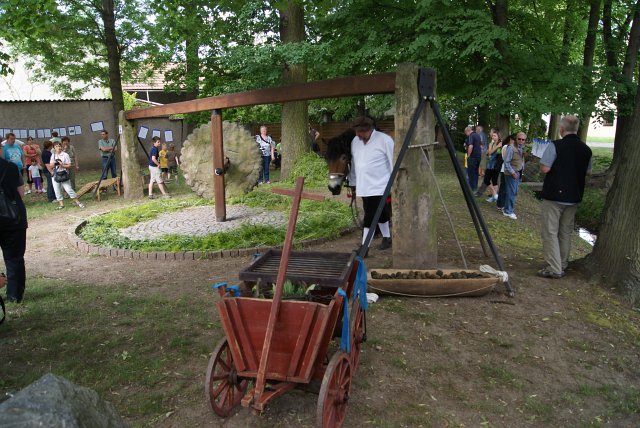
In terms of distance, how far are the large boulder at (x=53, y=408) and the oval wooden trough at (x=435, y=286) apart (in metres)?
3.74

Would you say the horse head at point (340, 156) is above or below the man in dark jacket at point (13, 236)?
above

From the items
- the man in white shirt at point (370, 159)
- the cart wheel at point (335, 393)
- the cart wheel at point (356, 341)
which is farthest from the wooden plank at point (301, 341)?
the man in white shirt at point (370, 159)

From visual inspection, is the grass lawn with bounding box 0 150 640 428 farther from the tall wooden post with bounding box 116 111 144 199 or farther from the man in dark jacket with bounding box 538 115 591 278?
the tall wooden post with bounding box 116 111 144 199

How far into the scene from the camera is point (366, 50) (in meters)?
13.2

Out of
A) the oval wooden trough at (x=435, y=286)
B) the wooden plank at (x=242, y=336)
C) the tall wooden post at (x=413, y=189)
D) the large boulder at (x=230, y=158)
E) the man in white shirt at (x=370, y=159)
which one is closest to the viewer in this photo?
the wooden plank at (x=242, y=336)

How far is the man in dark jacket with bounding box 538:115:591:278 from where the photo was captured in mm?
5773

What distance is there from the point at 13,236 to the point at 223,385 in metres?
3.65

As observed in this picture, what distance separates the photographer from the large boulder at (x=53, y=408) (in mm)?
1663

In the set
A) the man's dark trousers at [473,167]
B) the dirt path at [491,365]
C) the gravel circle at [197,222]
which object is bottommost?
the dirt path at [491,365]

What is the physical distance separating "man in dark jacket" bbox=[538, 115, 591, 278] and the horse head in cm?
234

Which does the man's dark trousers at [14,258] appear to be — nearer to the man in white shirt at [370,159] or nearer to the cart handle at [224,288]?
the cart handle at [224,288]

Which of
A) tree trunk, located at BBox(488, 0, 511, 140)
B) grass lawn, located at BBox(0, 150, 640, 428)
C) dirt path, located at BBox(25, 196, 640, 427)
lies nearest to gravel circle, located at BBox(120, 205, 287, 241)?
grass lawn, located at BBox(0, 150, 640, 428)

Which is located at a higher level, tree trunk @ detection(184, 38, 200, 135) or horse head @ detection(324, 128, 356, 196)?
tree trunk @ detection(184, 38, 200, 135)

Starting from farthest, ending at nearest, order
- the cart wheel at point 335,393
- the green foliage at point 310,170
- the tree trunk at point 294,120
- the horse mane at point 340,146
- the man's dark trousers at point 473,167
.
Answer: the tree trunk at point 294,120 → the green foliage at point 310,170 → the man's dark trousers at point 473,167 → the horse mane at point 340,146 → the cart wheel at point 335,393
